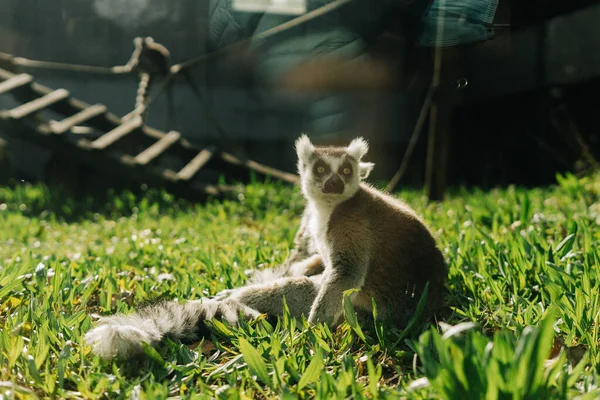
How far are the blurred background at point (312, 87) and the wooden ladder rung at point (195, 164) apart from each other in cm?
7

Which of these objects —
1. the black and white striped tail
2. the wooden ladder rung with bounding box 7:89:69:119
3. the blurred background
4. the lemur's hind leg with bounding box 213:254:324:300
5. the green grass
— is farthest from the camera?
the blurred background

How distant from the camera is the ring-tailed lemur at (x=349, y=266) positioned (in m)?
2.54

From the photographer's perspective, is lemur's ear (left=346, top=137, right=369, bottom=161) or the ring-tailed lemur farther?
lemur's ear (left=346, top=137, right=369, bottom=161)

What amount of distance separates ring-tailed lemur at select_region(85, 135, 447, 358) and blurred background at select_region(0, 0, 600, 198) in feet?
14.9

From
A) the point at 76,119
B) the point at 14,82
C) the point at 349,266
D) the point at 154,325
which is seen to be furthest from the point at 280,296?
the point at 14,82

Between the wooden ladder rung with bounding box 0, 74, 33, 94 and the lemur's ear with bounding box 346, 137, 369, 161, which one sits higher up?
the wooden ladder rung with bounding box 0, 74, 33, 94

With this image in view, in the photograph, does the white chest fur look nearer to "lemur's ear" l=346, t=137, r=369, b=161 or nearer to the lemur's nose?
the lemur's nose

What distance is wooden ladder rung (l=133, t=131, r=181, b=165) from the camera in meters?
7.10

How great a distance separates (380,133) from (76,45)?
17.1 ft

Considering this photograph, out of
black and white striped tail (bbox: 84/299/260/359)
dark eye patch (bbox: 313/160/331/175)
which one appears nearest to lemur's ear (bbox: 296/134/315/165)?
dark eye patch (bbox: 313/160/331/175)

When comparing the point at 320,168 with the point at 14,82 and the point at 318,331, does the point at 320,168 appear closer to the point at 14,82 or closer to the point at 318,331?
the point at 318,331

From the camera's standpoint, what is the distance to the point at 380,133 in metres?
10.0

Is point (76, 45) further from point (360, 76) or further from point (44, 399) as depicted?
point (44, 399)

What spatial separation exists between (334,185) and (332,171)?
10cm
